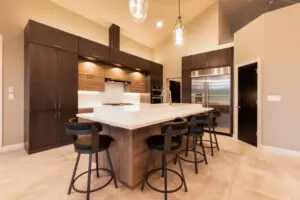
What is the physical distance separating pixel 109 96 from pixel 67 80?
1.81 m

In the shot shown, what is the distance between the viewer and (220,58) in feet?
15.3

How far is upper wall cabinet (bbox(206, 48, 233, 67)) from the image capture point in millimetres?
4492

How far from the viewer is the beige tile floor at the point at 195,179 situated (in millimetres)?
1791

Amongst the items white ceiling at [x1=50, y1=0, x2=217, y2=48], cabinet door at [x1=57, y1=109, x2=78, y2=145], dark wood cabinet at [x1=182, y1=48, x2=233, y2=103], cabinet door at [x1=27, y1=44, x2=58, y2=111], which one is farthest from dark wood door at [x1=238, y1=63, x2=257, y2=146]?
cabinet door at [x1=27, y1=44, x2=58, y2=111]

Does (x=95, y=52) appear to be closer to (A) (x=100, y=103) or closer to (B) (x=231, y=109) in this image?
(A) (x=100, y=103)

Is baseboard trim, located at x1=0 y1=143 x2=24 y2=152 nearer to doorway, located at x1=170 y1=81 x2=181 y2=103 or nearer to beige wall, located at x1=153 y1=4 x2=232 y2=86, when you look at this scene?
doorway, located at x1=170 y1=81 x2=181 y2=103

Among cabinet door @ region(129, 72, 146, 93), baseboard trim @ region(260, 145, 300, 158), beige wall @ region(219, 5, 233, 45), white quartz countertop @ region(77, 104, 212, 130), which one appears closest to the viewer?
white quartz countertop @ region(77, 104, 212, 130)

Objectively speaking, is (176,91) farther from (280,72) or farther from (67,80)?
(67,80)

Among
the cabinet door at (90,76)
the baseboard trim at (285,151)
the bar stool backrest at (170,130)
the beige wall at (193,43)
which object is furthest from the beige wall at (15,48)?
the baseboard trim at (285,151)

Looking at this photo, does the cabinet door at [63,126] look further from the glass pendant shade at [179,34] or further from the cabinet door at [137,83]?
the glass pendant shade at [179,34]

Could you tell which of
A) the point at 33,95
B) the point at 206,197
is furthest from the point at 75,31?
the point at 206,197

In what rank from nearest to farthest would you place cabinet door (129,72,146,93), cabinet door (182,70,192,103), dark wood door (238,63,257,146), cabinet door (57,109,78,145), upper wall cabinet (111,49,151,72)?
cabinet door (57,109,78,145) < dark wood door (238,63,257,146) < upper wall cabinet (111,49,151,72) < cabinet door (182,70,192,103) < cabinet door (129,72,146,93)

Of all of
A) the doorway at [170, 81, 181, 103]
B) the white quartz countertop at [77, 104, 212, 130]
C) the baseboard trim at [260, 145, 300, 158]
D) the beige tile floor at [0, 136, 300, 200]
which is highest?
the doorway at [170, 81, 181, 103]

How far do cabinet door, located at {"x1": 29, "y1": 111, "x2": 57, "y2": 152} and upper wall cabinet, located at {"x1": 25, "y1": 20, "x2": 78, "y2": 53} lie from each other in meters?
1.54
